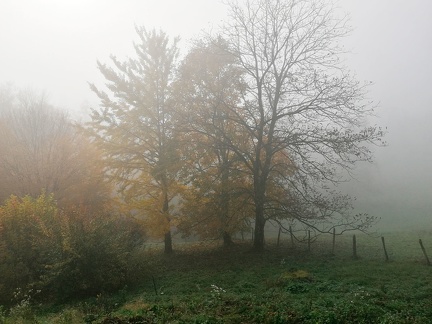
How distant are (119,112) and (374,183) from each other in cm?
6128

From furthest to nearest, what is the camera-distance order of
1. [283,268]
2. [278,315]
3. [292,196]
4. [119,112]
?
[119,112] < [292,196] < [283,268] < [278,315]

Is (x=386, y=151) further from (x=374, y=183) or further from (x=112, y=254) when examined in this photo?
(x=112, y=254)

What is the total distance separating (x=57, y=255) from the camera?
47.4 feet

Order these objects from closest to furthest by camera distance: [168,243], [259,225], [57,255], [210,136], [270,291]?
1. [270,291]
2. [57,255]
3. [210,136]
4. [259,225]
5. [168,243]

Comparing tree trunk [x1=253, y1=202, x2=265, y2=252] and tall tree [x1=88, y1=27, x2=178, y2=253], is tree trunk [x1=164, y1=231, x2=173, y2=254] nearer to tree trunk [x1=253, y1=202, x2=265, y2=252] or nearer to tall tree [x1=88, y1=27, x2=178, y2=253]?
tall tree [x1=88, y1=27, x2=178, y2=253]

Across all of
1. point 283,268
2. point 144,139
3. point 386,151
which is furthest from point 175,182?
point 386,151

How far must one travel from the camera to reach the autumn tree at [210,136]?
18562 mm

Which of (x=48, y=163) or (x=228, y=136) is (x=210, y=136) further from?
(x=48, y=163)

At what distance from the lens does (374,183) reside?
220 feet

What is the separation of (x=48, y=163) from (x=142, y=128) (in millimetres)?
9221

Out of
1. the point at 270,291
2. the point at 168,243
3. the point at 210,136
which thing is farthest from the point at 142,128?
the point at 270,291

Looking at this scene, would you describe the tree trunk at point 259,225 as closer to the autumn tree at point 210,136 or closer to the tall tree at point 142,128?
the autumn tree at point 210,136

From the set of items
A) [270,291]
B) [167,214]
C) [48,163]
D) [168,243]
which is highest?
Result: [48,163]

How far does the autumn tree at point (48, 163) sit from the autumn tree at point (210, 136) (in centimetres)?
688
